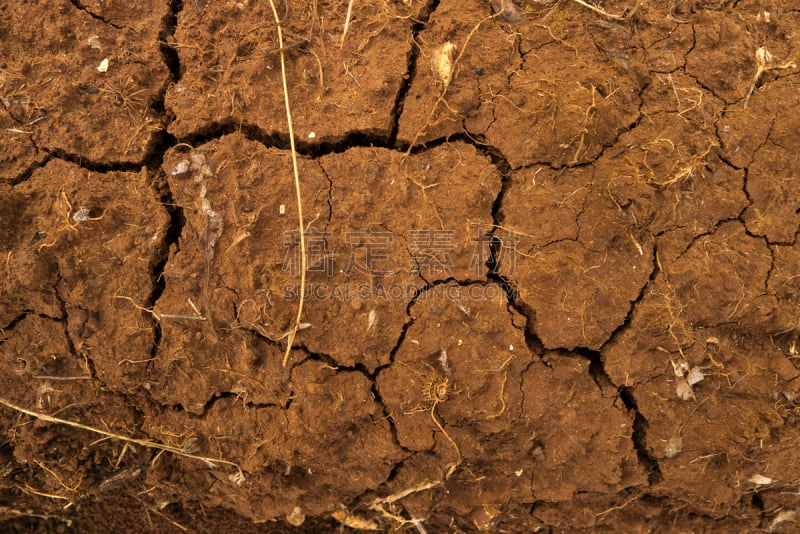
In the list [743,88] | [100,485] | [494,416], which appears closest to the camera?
[494,416]

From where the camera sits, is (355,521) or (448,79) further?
(355,521)

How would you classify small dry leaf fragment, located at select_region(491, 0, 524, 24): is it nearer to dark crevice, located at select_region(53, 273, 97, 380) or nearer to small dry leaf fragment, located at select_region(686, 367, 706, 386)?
small dry leaf fragment, located at select_region(686, 367, 706, 386)

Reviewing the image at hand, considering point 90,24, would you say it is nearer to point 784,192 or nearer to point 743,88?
point 743,88

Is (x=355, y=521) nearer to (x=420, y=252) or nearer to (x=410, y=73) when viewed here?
(x=420, y=252)

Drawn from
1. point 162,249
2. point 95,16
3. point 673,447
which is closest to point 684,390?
point 673,447

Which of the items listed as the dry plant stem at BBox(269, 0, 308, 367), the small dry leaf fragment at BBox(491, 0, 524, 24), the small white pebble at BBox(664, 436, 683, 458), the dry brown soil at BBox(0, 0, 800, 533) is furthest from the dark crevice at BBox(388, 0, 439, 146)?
the small white pebble at BBox(664, 436, 683, 458)

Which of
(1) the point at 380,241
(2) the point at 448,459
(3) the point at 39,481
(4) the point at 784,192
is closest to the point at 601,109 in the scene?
(4) the point at 784,192

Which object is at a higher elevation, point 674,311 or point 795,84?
point 795,84
